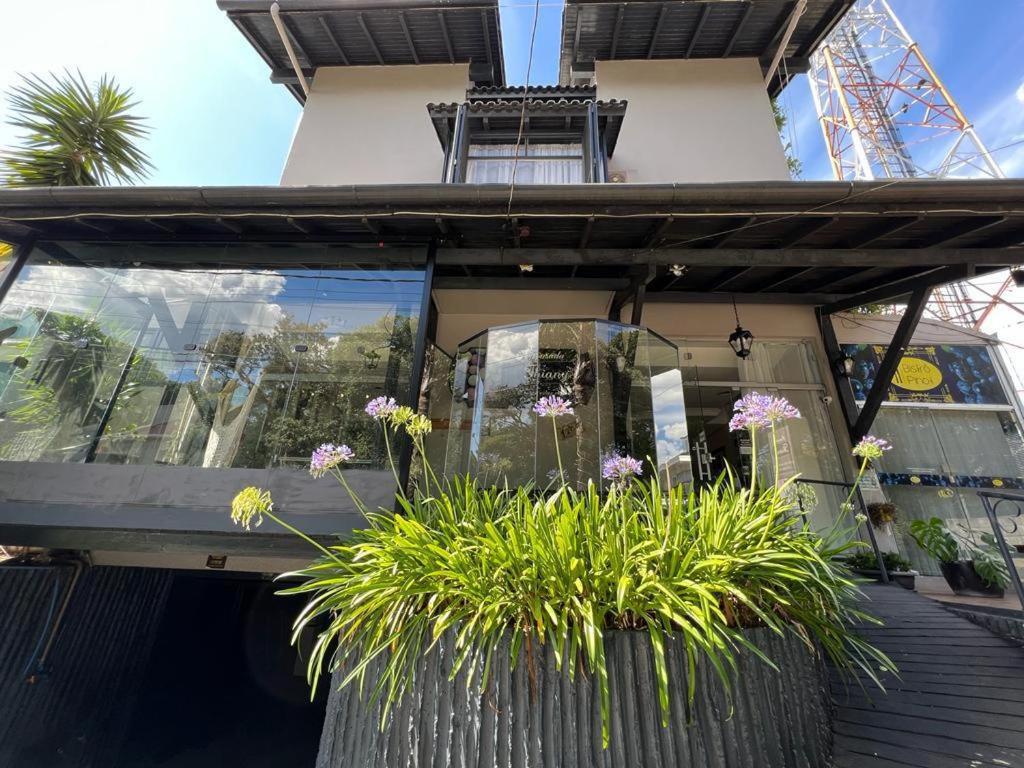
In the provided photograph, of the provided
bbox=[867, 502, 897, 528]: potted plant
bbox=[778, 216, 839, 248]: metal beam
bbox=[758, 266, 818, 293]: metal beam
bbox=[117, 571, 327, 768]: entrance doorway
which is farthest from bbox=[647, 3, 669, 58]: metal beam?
bbox=[117, 571, 327, 768]: entrance doorway

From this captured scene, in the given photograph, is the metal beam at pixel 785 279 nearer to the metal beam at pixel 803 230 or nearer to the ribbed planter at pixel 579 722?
the metal beam at pixel 803 230

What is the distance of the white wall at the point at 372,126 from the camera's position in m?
6.25

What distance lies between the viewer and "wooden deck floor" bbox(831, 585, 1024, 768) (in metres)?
1.70

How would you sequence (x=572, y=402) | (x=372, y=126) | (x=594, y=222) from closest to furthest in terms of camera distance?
(x=594, y=222)
(x=572, y=402)
(x=372, y=126)

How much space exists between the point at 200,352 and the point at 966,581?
6868mm

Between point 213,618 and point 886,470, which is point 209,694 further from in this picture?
point 886,470

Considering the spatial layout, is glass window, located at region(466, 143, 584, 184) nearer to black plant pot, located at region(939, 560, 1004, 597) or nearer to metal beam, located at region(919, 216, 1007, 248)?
metal beam, located at region(919, 216, 1007, 248)

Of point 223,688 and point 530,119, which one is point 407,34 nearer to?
point 530,119

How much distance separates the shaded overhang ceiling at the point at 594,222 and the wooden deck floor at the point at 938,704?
2.99 metres

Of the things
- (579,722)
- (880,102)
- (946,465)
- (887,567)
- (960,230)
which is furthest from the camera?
(880,102)

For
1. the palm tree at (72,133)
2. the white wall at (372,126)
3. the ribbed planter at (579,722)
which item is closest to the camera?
the ribbed planter at (579,722)

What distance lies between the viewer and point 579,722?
1424 millimetres

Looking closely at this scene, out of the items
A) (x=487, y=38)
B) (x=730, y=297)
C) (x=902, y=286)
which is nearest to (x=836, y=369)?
(x=902, y=286)

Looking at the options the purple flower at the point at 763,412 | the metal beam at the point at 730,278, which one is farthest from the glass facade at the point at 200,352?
the metal beam at the point at 730,278
